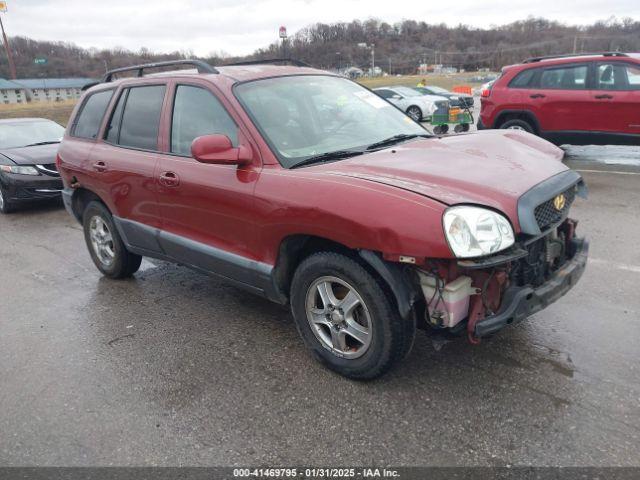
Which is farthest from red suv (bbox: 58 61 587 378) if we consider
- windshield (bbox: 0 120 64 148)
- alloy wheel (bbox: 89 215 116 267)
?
windshield (bbox: 0 120 64 148)

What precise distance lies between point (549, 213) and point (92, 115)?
4136mm

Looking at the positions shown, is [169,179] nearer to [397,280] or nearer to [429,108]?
[397,280]

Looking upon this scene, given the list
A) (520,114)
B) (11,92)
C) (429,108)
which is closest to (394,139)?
(520,114)

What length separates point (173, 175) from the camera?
376cm

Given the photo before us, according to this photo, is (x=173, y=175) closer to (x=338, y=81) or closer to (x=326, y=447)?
(x=338, y=81)

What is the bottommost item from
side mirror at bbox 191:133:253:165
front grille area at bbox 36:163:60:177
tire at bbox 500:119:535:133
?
front grille area at bbox 36:163:60:177

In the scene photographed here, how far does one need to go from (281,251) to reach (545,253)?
1.53m

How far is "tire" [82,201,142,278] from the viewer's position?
15.8 ft

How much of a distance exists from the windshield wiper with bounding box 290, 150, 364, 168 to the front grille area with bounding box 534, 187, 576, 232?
1.17 metres

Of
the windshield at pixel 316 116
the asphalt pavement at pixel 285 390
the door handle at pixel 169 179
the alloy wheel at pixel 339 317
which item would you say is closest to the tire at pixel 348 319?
the alloy wheel at pixel 339 317

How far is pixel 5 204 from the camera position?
8.30 meters

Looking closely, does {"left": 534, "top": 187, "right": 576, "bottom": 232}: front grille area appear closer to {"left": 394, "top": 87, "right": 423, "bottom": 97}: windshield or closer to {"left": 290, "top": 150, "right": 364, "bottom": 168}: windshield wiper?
{"left": 290, "top": 150, "right": 364, "bottom": 168}: windshield wiper

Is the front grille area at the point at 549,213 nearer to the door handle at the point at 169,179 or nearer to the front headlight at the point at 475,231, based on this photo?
the front headlight at the point at 475,231

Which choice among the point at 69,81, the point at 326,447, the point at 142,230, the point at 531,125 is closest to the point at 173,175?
the point at 142,230
